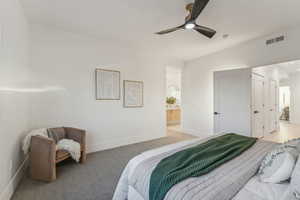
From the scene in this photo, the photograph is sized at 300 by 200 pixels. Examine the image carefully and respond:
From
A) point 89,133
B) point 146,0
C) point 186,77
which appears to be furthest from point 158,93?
point 146,0

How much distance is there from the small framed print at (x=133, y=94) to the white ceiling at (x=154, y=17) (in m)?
1.15

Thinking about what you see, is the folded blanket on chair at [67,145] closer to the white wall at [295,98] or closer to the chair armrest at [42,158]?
the chair armrest at [42,158]

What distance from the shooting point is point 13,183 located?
6.86 ft

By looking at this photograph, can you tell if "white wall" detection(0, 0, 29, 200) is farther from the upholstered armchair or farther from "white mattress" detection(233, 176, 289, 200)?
"white mattress" detection(233, 176, 289, 200)

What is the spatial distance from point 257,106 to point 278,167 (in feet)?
12.3

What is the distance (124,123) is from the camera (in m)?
4.22

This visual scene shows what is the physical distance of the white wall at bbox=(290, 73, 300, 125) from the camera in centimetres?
718

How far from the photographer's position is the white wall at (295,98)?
23.6 ft

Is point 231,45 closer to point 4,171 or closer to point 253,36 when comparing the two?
point 253,36

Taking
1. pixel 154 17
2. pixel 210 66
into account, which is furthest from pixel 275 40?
pixel 154 17

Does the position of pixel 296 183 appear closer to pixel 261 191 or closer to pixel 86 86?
pixel 261 191

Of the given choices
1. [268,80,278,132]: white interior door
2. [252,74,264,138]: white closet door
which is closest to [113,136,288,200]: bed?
[252,74,264,138]: white closet door

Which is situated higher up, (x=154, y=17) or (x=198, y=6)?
(x=154, y=17)

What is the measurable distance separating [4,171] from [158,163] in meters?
1.89
